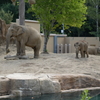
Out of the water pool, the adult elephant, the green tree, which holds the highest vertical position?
the green tree

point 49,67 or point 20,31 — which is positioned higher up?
point 20,31

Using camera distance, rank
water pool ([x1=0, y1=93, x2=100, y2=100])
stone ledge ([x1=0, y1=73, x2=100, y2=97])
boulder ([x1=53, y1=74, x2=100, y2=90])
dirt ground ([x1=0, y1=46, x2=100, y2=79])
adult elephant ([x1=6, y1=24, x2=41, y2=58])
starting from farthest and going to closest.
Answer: adult elephant ([x1=6, y1=24, x2=41, y2=58]), dirt ground ([x1=0, y1=46, x2=100, y2=79]), boulder ([x1=53, y1=74, x2=100, y2=90]), stone ledge ([x1=0, y1=73, x2=100, y2=97]), water pool ([x1=0, y1=93, x2=100, y2=100])

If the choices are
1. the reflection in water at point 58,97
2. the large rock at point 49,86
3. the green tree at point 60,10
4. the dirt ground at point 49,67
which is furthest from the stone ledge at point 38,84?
the green tree at point 60,10

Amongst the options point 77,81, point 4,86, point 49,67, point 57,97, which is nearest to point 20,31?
point 49,67

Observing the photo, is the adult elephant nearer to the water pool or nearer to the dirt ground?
the dirt ground

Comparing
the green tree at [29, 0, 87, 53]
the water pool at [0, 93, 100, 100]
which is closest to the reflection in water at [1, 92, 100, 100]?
the water pool at [0, 93, 100, 100]

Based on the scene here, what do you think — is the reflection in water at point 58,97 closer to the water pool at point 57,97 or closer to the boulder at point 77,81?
the water pool at point 57,97

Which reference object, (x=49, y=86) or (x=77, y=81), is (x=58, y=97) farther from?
Answer: (x=77, y=81)

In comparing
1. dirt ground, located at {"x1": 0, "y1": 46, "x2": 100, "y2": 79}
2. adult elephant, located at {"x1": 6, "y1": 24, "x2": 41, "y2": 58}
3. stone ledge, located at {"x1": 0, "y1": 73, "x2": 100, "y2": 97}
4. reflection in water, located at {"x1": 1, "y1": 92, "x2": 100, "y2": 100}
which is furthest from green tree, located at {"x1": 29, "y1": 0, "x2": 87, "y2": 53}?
reflection in water, located at {"x1": 1, "y1": 92, "x2": 100, "y2": 100}

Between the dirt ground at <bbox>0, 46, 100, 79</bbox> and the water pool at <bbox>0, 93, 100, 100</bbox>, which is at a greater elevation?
the dirt ground at <bbox>0, 46, 100, 79</bbox>

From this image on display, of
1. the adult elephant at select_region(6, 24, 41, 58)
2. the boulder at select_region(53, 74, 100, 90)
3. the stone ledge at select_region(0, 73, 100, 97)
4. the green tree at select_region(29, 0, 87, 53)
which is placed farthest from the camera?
the green tree at select_region(29, 0, 87, 53)

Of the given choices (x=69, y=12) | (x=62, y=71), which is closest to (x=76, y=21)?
(x=69, y=12)

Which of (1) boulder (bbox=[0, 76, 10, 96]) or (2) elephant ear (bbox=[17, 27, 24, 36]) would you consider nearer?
(1) boulder (bbox=[0, 76, 10, 96])

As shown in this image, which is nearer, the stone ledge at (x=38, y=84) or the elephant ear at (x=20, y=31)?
the stone ledge at (x=38, y=84)
